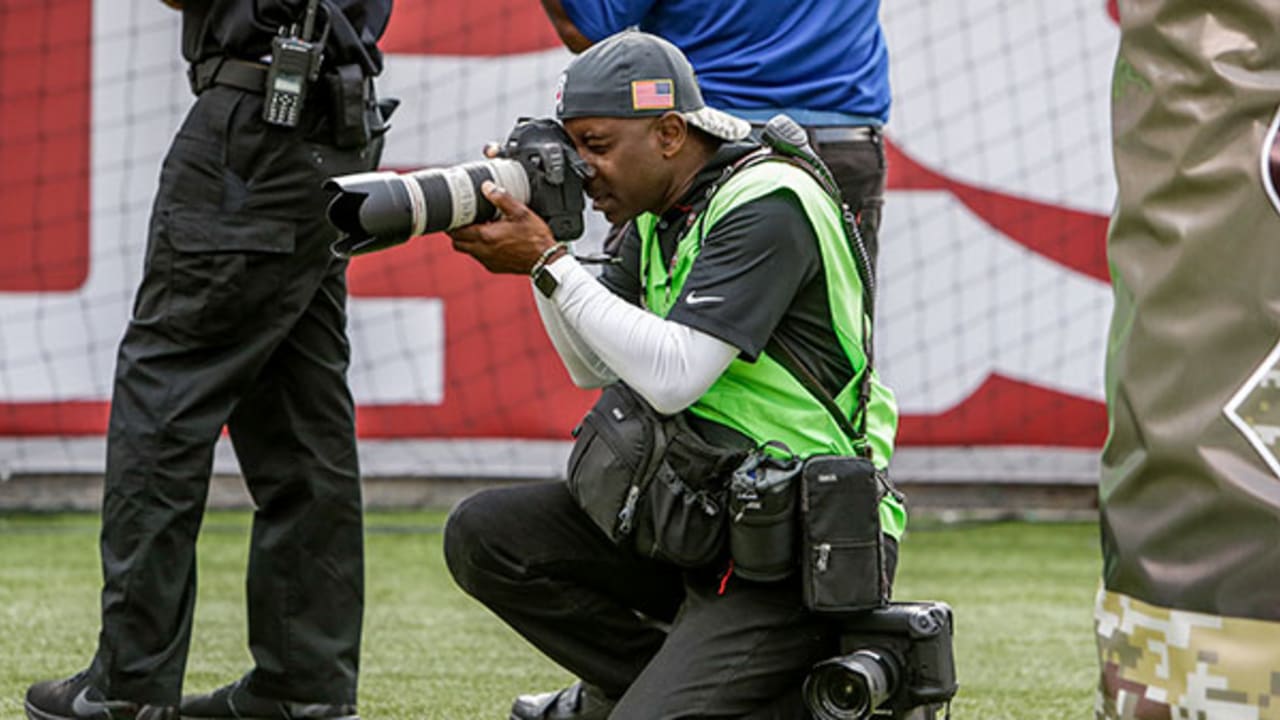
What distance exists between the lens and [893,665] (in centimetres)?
269

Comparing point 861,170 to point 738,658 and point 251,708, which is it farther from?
point 251,708

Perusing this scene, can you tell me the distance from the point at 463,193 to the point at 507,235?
88 millimetres

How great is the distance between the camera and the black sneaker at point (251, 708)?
3496 millimetres

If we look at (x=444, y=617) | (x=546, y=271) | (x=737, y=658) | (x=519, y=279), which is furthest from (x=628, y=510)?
(x=519, y=279)

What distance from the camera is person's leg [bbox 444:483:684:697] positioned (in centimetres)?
312

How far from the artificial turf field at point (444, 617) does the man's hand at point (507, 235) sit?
52.7 inches

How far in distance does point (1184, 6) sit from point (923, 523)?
5633mm

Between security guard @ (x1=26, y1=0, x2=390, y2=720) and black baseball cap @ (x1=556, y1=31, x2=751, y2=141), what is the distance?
683 mm

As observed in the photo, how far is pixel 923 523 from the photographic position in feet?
22.2

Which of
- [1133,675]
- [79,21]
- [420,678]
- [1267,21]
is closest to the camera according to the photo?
[1267,21]

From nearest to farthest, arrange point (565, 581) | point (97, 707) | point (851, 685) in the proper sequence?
A: point (851, 685) → point (565, 581) → point (97, 707)

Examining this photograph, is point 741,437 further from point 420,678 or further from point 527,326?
point 527,326

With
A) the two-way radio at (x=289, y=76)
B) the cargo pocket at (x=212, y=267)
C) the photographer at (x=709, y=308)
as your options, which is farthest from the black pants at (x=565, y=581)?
the two-way radio at (x=289, y=76)

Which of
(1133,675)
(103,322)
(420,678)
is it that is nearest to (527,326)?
(103,322)
